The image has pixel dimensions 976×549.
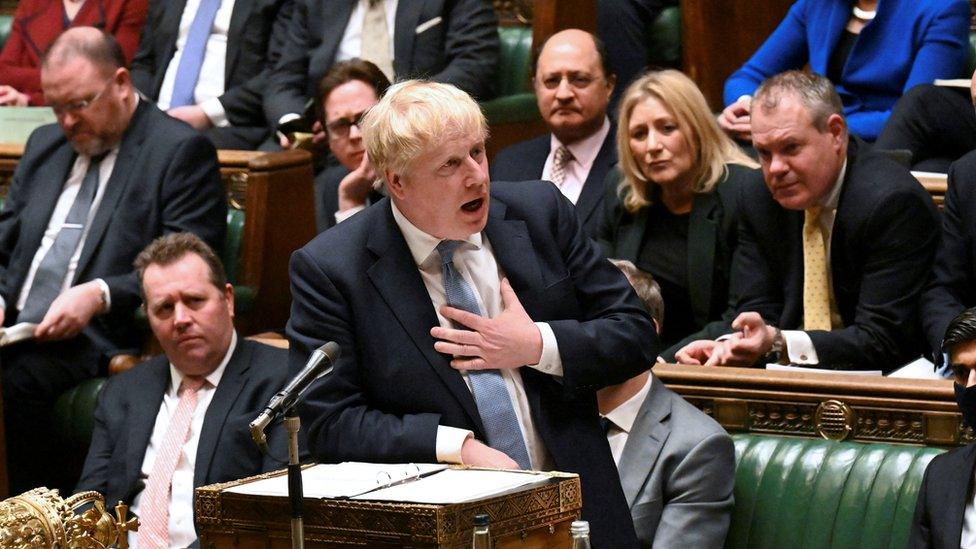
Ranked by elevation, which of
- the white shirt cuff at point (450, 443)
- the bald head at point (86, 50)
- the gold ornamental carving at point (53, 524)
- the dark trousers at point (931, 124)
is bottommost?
the gold ornamental carving at point (53, 524)

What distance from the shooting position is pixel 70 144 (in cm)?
453

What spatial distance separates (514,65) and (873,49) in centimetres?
140

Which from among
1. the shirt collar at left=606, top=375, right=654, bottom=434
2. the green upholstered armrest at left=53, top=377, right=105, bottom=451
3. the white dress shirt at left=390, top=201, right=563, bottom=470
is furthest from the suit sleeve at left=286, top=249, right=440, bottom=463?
the green upholstered armrest at left=53, top=377, right=105, bottom=451

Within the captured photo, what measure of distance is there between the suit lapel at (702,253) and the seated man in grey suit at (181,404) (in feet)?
3.33

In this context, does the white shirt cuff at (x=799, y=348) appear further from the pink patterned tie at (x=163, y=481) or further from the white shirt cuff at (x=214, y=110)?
the white shirt cuff at (x=214, y=110)

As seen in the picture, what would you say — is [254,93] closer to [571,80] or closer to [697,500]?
[571,80]

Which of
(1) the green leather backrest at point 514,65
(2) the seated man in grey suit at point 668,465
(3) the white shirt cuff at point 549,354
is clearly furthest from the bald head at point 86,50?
(3) the white shirt cuff at point 549,354

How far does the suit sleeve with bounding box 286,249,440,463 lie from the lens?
222cm

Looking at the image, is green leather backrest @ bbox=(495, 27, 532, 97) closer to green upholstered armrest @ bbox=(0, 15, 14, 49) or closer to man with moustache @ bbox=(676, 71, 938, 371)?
man with moustache @ bbox=(676, 71, 938, 371)

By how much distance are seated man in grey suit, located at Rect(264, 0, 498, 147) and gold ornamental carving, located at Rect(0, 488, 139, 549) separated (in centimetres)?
263

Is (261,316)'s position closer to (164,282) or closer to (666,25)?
(164,282)

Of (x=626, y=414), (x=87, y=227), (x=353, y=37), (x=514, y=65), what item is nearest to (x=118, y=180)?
(x=87, y=227)

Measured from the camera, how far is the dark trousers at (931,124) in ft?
13.5

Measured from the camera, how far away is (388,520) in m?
1.92
